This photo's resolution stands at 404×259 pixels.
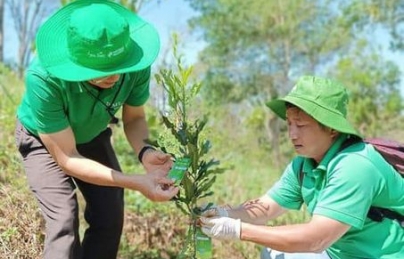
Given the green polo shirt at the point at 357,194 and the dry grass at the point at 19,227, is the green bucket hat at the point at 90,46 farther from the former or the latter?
the dry grass at the point at 19,227

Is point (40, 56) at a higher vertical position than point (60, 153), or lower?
higher

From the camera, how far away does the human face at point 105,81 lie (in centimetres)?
240

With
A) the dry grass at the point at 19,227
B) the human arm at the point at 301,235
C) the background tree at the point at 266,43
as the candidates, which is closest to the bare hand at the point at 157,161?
the human arm at the point at 301,235

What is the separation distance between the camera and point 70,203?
2625 millimetres

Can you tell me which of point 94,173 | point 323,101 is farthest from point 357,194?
point 94,173

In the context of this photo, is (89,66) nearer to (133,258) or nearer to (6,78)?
(133,258)

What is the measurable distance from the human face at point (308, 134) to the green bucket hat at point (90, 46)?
2.10 ft

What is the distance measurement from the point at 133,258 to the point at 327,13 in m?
22.0

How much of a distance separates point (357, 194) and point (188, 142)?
69cm

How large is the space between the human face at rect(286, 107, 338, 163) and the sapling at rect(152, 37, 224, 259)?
1.18 ft

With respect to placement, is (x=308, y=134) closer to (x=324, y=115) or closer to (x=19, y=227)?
(x=324, y=115)

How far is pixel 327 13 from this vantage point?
24.6m

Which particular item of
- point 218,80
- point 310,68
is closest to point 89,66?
point 218,80

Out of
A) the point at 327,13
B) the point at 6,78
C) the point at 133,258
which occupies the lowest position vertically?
the point at 133,258
